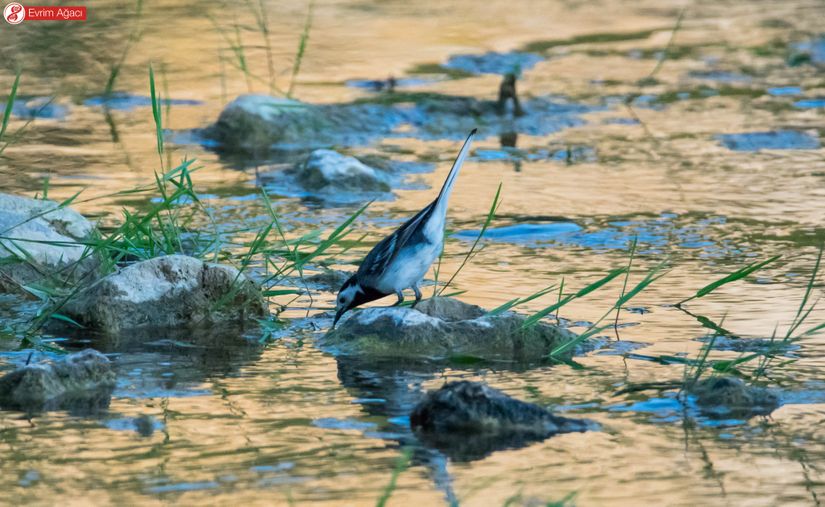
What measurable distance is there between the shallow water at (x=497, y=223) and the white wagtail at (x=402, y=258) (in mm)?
271

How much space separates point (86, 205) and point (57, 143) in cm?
193

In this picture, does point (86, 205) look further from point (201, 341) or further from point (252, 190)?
A: point (201, 341)

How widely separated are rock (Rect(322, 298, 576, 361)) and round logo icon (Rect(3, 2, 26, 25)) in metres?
7.44

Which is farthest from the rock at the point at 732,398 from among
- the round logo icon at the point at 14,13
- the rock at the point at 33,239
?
the round logo icon at the point at 14,13

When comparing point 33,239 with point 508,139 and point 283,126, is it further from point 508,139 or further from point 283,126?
point 508,139

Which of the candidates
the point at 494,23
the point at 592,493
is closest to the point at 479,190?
the point at 592,493

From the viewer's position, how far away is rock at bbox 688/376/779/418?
4.51 m

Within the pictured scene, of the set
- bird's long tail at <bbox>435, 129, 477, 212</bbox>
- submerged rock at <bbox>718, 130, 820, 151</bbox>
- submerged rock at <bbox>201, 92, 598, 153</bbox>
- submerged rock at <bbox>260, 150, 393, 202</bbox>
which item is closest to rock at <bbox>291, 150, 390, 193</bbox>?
submerged rock at <bbox>260, 150, 393, 202</bbox>

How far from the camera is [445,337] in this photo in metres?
5.31

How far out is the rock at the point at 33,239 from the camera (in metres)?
5.96

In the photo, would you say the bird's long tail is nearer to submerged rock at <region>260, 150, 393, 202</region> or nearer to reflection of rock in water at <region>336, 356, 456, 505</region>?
reflection of rock in water at <region>336, 356, 456, 505</region>

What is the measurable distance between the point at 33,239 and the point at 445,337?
74.2 inches

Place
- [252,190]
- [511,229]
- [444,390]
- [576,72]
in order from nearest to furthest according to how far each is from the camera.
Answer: [444,390]
[511,229]
[252,190]
[576,72]

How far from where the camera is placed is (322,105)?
10398 mm
